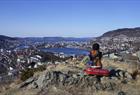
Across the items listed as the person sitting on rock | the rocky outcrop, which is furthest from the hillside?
the person sitting on rock

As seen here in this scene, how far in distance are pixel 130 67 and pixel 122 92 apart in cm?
627

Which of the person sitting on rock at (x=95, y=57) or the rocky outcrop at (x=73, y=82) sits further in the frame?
the person sitting on rock at (x=95, y=57)

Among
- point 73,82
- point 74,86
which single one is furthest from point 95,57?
point 74,86

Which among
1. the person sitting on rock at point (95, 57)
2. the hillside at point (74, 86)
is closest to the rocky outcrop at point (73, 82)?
the hillside at point (74, 86)

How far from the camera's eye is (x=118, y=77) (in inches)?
540

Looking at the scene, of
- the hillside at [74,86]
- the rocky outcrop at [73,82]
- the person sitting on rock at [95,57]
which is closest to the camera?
the hillside at [74,86]

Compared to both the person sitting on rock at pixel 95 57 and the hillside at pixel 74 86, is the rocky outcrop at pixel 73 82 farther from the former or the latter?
the person sitting on rock at pixel 95 57

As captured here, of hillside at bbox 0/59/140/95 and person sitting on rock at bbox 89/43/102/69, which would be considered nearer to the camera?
hillside at bbox 0/59/140/95

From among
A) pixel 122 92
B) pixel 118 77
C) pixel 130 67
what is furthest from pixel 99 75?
pixel 130 67

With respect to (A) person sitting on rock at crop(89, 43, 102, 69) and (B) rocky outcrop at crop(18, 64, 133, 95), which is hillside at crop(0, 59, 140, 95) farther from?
(A) person sitting on rock at crop(89, 43, 102, 69)

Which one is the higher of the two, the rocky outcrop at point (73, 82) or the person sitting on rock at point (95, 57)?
the person sitting on rock at point (95, 57)

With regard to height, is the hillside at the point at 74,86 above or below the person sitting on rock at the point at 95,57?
below

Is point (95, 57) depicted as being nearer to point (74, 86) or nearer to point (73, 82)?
point (73, 82)

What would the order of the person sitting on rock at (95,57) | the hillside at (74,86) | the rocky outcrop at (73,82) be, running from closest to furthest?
1. the hillside at (74,86)
2. the rocky outcrop at (73,82)
3. the person sitting on rock at (95,57)
